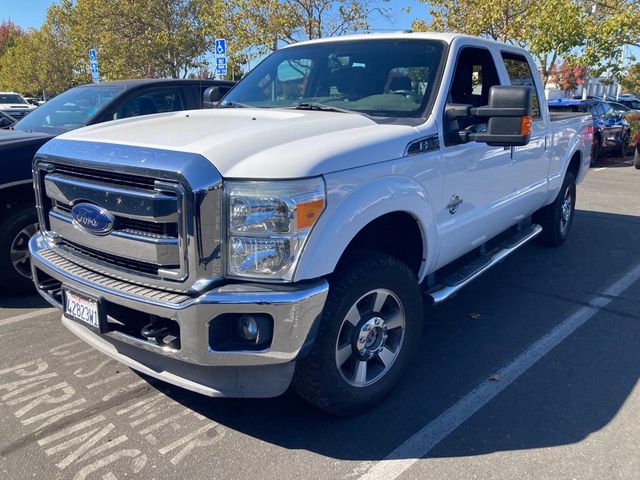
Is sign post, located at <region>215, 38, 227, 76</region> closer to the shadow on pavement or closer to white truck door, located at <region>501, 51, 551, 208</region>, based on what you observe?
white truck door, located at <region>501, 51, 551, 208</region>

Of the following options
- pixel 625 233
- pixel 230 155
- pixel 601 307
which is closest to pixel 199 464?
pixel 230 155

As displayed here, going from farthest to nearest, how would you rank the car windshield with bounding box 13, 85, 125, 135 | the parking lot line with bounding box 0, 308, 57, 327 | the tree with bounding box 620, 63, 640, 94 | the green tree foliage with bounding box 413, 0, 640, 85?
1. the tree with bounding box 620, 63, 640, 94
2. the green tree foliage with bounding box 413, 0, 640, 85
3. the car windshield with bounding box 13, 85, 125, 135
4. the parking lot line with bounding box 0, 308, 57, 327

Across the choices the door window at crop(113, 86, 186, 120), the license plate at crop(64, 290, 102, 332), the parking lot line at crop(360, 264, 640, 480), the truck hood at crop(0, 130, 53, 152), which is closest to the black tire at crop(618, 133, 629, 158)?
the parking lot line at crop(360, 264, 640, 480)

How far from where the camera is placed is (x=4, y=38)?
60906mm

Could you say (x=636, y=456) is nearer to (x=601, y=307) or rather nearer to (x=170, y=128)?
(x=601, y=307)

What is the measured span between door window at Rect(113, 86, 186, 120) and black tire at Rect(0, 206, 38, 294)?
54.8 inches

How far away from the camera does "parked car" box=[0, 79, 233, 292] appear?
4.55m

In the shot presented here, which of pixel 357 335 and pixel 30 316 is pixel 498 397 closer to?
pixel 357 335

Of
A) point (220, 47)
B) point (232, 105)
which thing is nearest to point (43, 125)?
point (232, 105)

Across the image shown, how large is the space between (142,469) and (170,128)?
174 centimetres

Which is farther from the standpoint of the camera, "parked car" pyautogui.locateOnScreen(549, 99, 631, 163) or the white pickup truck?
"parked car" pyautogui.locateOnScreen(549, 99, 631, 163)

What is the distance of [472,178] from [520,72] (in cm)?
175

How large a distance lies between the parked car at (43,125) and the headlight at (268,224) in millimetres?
2944

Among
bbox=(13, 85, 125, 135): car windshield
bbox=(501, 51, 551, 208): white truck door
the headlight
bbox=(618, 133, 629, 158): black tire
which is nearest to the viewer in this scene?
the headlight
